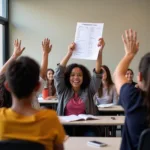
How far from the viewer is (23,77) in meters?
1.48

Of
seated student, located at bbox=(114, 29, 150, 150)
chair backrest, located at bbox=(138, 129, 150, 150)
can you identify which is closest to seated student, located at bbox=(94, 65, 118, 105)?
seated student, located at bbox=(114, 29, 150, 150)

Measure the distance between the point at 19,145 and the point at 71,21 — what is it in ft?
19.3

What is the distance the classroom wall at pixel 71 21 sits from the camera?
22.8 feet

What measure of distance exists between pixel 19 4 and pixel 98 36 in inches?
173

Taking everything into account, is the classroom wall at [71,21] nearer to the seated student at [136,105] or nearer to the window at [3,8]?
the window at [3,8]

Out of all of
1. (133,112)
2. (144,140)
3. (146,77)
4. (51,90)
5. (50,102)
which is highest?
(146,77)

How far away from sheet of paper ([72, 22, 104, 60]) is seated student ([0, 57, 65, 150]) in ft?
5.62

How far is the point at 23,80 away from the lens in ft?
4.86

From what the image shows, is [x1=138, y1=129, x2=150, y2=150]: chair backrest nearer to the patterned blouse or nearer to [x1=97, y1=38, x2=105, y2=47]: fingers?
[x1=97, y1=38, x2=105, y2=47]: fingers

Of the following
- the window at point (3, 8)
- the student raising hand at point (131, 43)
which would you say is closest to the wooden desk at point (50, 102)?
the window at point (3, 8)

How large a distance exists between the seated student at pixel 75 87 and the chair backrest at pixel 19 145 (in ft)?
6.61

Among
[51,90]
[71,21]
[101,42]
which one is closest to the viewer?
[101,42]

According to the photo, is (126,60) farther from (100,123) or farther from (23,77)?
(100,123)

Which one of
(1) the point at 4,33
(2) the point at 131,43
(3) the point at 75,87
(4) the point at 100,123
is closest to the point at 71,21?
(1) the point at 4,33
